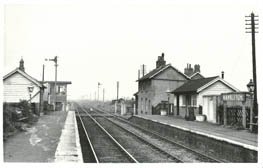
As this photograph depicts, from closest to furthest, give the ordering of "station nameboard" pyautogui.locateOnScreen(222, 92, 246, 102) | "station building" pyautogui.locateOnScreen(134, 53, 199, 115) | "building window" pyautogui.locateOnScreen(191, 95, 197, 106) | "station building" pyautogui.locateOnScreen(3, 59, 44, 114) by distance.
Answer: "station nameboard" pyautogui.locateOnScreen(222, 92, 246, 102) → "building window" pyautogui.locateOnScreen(191, 95, 197, 106) → "station building" pyautogui.locateOnScreen(3, 59, 44, 114) → "station building" pyautogui.locateOnScreen(134, 53, 199, 115)

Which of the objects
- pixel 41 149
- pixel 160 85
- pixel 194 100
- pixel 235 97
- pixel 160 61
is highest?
pixel 160 61

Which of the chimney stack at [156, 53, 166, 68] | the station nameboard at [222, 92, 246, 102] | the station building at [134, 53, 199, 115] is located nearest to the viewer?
the station nameboard at [222, 92, 246, 102]

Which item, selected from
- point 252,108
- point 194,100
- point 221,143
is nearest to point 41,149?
point 221,143

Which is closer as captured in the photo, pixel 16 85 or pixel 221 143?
pixel 221 143

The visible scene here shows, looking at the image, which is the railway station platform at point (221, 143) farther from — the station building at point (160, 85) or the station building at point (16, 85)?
the station building at point (160, 85)

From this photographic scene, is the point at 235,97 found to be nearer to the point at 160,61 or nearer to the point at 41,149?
the point at 41,149

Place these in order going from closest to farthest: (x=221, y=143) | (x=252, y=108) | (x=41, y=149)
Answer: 1. (x=41, y=149)
2. (x=221, y=143)
3. (x=252, y=108)

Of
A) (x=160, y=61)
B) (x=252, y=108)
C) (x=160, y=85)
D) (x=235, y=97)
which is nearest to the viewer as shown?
(x=252, y=108)

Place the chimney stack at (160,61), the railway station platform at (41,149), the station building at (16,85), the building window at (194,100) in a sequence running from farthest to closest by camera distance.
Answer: the chimney stack at (160,61) < the station building at (16,85) < the building window at (194,100) < the railway station platform at (41,149)

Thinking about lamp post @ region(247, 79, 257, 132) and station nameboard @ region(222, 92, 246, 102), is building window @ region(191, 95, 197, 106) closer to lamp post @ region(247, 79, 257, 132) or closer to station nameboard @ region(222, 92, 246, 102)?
station nameboard @ region(222, 92, 246, 102)

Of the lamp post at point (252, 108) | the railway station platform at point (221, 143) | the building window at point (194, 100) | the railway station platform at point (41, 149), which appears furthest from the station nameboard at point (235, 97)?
the railway station platform at point (41, 149)

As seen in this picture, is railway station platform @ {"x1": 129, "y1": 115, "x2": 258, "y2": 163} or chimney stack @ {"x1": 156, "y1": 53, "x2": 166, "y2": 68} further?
chimney stack @ {"x1": 156, "y1": 53, "x2": 166, "y2": 68}

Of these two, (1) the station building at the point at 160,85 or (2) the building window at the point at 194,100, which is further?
(1) the station building at the point at 160,85

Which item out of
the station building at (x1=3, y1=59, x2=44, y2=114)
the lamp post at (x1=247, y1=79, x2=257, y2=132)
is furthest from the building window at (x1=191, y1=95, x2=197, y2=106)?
the station building at (x1=3, y1=59, x2=44, y2=114)
